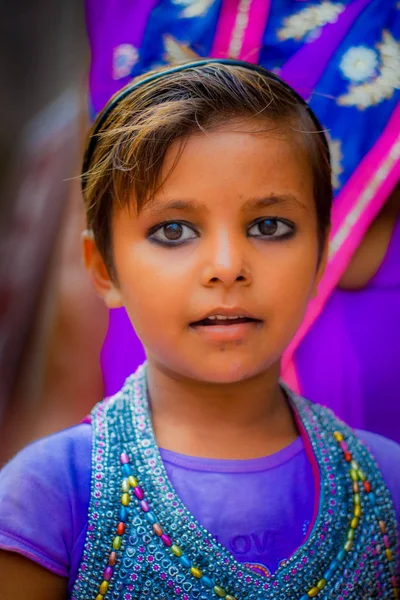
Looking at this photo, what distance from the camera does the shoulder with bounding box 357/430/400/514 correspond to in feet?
3.88

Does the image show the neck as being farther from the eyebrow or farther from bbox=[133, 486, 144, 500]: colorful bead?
the eyebrow

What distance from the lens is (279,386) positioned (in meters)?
1.24

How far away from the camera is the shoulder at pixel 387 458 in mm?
1184

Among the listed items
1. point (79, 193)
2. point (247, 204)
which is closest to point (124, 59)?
point (79, 193)

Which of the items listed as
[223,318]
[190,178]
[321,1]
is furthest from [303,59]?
[223,318]

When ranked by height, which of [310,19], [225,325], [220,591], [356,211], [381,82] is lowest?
[220,591]

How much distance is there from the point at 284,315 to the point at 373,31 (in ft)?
2.25

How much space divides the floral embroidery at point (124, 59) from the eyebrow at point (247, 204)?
497 millimetres

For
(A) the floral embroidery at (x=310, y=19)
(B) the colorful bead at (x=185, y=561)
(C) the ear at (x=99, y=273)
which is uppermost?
(A) the floral embroidery at (x=310, y=19)

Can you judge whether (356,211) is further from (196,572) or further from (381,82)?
(196,572)

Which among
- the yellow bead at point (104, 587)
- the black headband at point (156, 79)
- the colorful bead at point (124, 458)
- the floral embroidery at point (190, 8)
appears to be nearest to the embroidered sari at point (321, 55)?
the floral embroidery at point (190, 8)

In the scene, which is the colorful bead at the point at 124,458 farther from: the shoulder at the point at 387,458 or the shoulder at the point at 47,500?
the shoulder at the point at 387,458

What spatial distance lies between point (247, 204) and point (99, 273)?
0.30 meters

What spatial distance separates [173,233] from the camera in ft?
3.40
